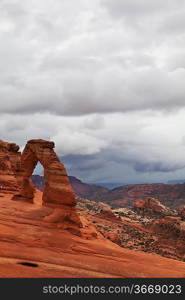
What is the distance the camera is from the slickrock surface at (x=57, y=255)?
2202 centimetres

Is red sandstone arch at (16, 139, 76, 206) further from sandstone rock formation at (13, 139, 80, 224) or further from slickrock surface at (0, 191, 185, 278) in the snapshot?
slickrock surface at (0, 191, 185, 278)

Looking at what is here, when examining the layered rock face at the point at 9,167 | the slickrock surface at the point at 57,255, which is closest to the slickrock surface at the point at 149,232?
the layered rock face at the point at 9,167

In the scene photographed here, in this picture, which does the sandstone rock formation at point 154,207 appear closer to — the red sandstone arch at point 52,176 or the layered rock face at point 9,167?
the layered rock face at point 9,167

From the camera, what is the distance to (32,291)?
1748 cm

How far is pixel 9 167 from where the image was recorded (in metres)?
59.7

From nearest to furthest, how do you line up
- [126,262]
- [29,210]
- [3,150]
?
[126,262] → [29,210] → [3,150]

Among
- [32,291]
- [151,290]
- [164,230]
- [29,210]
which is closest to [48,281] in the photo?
[32,291]

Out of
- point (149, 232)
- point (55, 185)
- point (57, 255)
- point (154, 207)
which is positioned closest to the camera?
point (57, 255)

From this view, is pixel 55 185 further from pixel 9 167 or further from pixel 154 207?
pixel 154 207

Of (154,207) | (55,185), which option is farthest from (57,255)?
(154,207)

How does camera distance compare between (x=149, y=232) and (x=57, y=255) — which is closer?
(x=57, y=255)

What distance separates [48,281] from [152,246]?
5025cm

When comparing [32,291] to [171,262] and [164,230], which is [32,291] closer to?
[171,262]

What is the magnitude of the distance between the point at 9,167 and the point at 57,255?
36.5 meters
